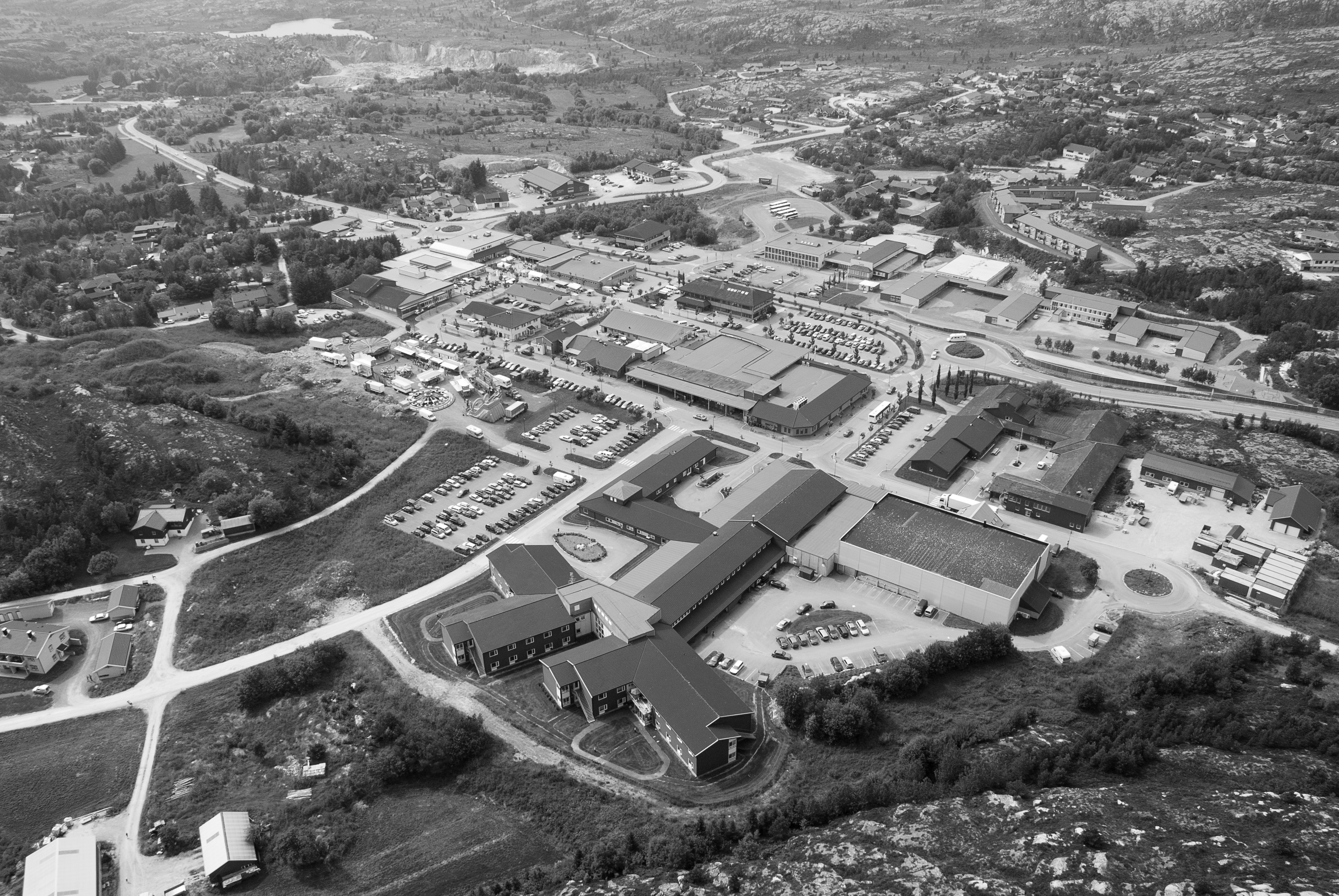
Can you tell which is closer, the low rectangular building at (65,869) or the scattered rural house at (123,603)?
the low rectangular building at (65,869)

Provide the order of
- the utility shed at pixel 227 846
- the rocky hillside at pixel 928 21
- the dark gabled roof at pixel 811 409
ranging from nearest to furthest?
the utility shed at pixel 227 846 → the dark gabled roof at pixel 811 409 → the rocky hillside at pixel 928 21

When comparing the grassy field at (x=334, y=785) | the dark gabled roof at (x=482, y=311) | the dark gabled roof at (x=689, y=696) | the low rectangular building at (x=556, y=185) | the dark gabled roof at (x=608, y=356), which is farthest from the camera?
the low rectangular building at (x=556, y=185)

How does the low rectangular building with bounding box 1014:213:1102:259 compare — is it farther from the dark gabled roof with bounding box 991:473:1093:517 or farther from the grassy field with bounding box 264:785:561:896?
the grassy field with bounding box 264:785:561:896

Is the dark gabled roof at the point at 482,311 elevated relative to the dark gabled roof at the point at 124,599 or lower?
elevated

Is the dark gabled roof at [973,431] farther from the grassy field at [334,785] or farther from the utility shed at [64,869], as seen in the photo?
the utility shed at [64,869]

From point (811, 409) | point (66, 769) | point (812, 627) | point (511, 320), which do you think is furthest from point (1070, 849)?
point (511, 320)

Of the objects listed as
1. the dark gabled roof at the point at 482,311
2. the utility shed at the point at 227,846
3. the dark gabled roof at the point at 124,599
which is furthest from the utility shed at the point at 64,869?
the dark gabled roof at the point at 482,311

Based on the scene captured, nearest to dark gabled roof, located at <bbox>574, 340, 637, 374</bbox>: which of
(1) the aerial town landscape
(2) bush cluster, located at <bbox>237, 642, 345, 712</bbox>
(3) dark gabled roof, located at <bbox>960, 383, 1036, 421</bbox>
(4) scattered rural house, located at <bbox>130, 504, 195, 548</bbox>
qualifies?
(1) the aerial town landscape
